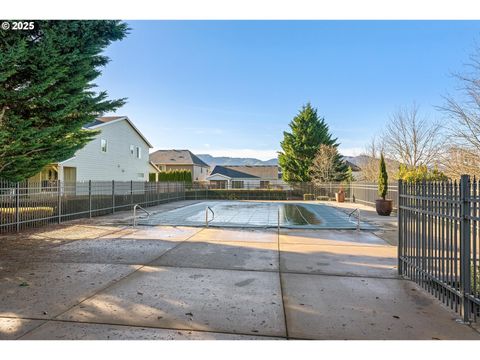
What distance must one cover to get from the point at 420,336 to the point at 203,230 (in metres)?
7.16

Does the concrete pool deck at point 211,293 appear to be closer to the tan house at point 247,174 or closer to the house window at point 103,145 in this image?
the house window at point 103,145

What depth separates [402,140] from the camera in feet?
75.6

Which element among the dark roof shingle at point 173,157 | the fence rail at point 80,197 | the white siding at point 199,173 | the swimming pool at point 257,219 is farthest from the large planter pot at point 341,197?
the dark roof shingle at point 173,157

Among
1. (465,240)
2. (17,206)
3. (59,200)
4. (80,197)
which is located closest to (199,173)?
(80,197)

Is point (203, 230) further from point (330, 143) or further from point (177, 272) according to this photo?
point (330, 143)

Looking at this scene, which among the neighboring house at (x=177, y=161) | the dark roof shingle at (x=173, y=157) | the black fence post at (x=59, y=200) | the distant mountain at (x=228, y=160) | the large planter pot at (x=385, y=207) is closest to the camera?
the black fence post at (x=59, y=200)

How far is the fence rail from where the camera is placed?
30.1 feet

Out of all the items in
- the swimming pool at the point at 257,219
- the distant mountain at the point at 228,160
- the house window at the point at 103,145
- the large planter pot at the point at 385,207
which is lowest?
the swimming pool at the point at 257,219

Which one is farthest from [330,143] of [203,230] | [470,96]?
[203,230]

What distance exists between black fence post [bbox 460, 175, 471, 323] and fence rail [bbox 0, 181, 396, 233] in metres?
11.0

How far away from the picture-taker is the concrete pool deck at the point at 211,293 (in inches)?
123

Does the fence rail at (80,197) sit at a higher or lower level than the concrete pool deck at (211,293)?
higher

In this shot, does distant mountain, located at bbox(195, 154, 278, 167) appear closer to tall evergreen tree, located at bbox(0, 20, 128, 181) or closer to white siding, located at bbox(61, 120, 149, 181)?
white siding, located at bbox(61, 120, 149, 181)

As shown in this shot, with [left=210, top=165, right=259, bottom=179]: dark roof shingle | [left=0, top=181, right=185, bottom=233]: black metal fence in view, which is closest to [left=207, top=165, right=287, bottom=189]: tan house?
[left=210, top=165, right=259, bottom=179]: dark roof shingle
